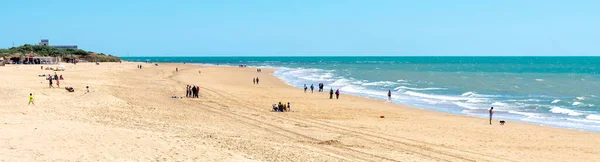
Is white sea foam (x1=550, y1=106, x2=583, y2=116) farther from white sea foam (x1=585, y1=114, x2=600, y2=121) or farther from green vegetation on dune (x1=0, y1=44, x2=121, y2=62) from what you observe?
green vegetation on dune (x1=0, y1=44, x2=121, y2=62)

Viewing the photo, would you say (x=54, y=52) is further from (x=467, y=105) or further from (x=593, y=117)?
(x=593, y=117)

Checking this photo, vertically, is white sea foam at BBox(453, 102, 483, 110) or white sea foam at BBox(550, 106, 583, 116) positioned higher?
white sea foam at BBox(550, 106, 583, 116)

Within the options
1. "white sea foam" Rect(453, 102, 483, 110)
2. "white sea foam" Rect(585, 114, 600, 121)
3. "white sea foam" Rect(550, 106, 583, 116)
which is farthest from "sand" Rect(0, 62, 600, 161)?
"white sea foam" Rect(550, 106, 583, 116)

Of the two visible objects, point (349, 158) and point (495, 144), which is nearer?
point (349, 158)

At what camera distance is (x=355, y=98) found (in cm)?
3606

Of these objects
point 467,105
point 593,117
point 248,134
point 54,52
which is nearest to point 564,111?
point 593,117

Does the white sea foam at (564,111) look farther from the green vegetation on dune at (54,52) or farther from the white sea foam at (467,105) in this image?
the green vegetation on dune at (54,52)

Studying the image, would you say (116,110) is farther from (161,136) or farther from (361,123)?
(361,123)

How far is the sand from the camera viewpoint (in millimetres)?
13250

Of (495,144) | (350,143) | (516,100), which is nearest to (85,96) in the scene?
(350,143)

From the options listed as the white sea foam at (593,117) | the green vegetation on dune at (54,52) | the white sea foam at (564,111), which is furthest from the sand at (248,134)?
the green vegetation on dune at (54,52)

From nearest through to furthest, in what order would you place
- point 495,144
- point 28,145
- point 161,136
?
1. point 28,145
2. point 161,136
3. point 495,144

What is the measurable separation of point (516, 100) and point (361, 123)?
58.6 ft

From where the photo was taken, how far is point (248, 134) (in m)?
17.4
